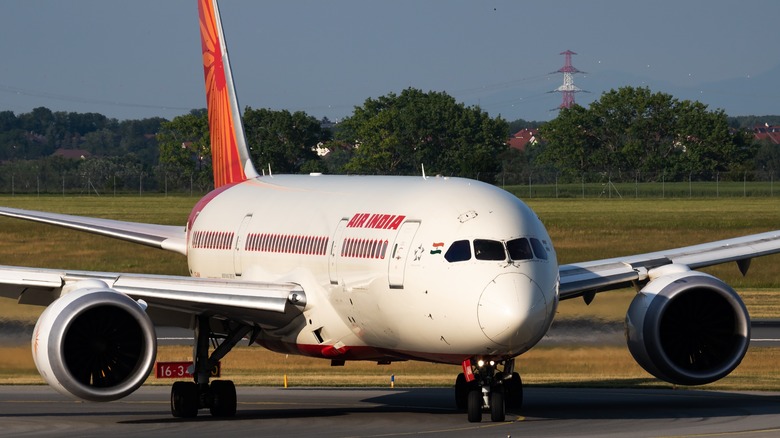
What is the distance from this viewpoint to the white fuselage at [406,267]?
900 inches

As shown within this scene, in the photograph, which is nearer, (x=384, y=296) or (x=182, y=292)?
(x=384, y=296)

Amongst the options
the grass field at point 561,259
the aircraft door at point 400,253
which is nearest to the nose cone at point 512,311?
the aircraft door at point 400,253

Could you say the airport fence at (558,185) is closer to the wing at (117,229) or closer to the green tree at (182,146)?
the green tree at (182,146)

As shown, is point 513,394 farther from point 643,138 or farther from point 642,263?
point 643,138

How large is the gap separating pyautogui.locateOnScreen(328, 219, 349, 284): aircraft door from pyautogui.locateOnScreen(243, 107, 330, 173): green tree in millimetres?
142147

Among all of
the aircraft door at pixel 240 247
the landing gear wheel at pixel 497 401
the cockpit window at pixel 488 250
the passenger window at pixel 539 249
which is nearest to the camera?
the cockpit window at pixel 488 250

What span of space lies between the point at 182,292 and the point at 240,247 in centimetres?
547

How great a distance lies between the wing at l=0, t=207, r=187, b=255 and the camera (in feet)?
114

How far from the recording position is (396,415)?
27.9 metres

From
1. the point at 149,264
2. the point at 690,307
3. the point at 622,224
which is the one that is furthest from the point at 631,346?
the point at 622,224

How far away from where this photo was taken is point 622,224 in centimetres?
9950

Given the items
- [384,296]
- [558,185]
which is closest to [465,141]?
[558,185]

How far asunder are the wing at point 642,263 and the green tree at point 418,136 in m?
133

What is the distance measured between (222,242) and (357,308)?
792cm
